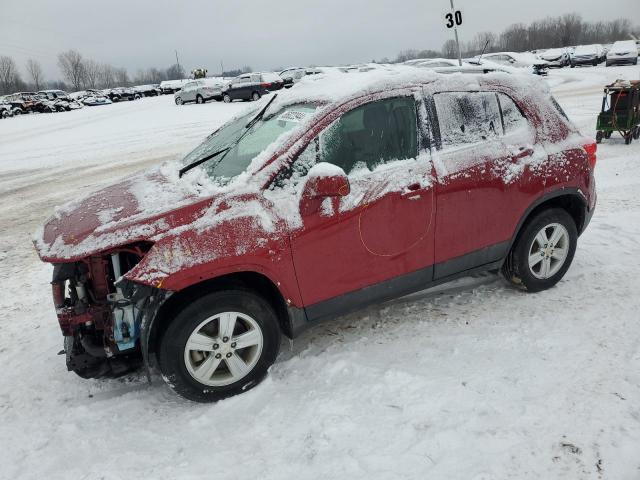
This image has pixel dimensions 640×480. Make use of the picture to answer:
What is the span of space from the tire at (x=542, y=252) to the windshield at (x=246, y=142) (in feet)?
6.73

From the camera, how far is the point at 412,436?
8.79 feet

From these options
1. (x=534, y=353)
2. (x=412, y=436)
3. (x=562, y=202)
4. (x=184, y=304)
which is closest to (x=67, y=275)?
(x=184, y=304)

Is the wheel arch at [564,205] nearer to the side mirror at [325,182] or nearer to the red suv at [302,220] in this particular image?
the red suv at [302,220]

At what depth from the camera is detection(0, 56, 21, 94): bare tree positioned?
293 feet

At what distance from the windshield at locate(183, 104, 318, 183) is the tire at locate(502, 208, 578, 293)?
2.05 metres

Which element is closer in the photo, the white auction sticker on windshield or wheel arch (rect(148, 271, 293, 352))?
wheel arch (rect(148, 271, 293, 352))

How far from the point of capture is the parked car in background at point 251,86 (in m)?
26.6

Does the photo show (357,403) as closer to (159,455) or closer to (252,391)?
(252,391)

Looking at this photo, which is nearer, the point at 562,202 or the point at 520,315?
the point at 520,315

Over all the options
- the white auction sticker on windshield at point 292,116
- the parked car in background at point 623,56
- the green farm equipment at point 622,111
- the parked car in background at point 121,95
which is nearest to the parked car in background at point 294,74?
the parked car in background at point 623,56

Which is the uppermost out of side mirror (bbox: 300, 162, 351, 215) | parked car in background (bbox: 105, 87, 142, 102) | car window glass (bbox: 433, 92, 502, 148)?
parked car in background (bbox: 105, 87, 142, 102)

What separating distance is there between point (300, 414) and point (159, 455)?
826 mm

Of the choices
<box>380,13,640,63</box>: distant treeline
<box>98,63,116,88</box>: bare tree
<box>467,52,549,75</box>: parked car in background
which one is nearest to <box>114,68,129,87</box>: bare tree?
<box>98,63,116,88</box>: bare tree

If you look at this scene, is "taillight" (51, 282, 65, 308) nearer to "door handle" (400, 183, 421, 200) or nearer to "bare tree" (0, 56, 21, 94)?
"door handle" (400, 183, 421, 200)
